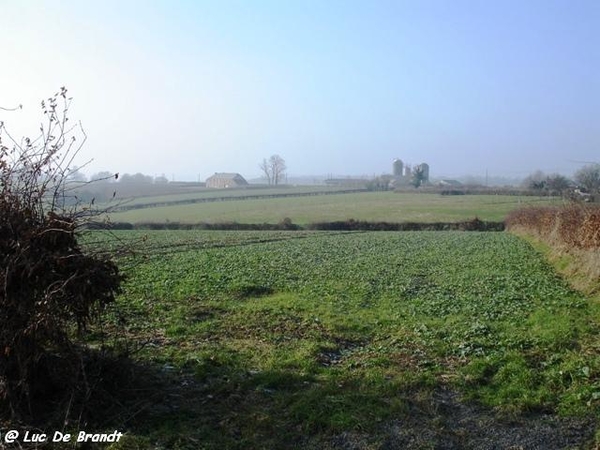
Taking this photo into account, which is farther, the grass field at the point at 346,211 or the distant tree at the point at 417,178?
the distant tree at the point at 417,178

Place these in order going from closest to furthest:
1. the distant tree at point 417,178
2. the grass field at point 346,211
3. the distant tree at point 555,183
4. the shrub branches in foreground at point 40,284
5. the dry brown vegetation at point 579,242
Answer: the shrub branches in foreground at point 40,284 → the dry brown vegetation at point 579,242 → the grass field at point 346,211 → the distant tree at point 555,183 → the distant tree at point 417,178

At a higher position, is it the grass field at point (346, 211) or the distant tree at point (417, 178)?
the distant tree at point (417, 178)

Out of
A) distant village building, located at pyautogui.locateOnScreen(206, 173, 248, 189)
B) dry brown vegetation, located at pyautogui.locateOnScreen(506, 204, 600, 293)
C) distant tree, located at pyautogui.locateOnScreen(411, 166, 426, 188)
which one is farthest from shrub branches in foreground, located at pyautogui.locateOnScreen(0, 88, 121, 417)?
distant village building, located at pyautogui.locateOnScreen(206, 173, 248, 189)

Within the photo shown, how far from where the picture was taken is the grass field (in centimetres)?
6912

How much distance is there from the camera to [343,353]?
29.4 ft

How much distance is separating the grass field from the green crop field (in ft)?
166

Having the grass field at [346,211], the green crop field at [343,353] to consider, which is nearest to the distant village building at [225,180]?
the grass field at [346,211]

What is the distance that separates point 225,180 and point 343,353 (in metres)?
155

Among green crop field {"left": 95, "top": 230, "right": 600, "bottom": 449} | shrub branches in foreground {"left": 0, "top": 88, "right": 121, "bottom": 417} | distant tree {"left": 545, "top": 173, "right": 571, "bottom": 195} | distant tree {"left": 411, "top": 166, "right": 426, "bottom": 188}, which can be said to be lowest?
green crop field {"left": 95, "top": 230, "right": 600, "bottom": 449}

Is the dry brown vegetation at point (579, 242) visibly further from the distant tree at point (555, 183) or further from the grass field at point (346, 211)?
the distant tree at point (555, 183)

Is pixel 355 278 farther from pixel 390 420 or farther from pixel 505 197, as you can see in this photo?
pixel 505 197

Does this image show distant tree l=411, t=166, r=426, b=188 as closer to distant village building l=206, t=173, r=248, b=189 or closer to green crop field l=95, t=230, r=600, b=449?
distant village building l=206, t=173, r=248, b=189

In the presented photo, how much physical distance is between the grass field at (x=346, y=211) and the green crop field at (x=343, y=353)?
50.7 m

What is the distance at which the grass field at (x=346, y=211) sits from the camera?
69125 mm
